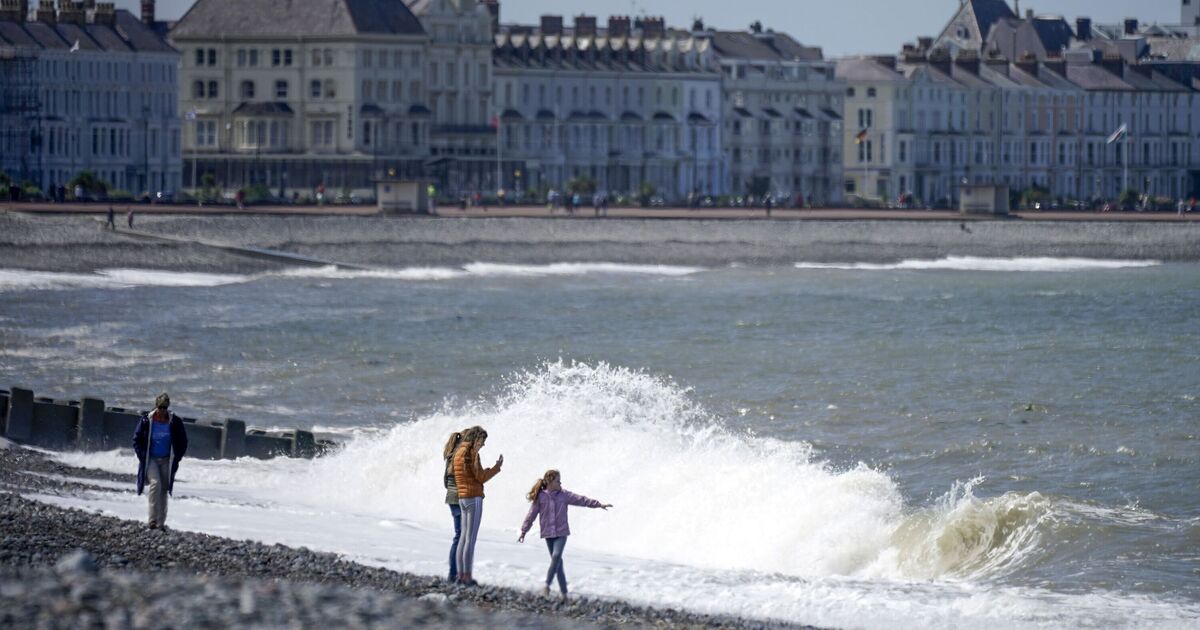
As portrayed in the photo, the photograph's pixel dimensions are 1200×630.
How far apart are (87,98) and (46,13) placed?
3864 millimetres

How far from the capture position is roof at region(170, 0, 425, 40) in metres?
111

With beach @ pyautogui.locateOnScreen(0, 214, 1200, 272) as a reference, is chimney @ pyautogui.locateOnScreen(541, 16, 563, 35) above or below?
above

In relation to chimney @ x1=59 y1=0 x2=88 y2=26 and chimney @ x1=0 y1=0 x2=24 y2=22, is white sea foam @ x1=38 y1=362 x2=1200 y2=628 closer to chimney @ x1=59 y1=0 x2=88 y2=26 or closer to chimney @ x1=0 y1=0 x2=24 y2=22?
chimney @ x1=0 y1=0 x2=24 y2=22

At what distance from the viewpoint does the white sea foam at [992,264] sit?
266 feet

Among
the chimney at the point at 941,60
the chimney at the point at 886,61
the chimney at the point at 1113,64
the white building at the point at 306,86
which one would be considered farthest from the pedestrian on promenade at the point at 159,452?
the chimney at the point at 1113,64

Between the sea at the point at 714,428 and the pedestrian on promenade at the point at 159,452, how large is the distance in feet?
3.77

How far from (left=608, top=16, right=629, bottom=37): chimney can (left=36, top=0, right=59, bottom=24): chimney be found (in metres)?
33.3

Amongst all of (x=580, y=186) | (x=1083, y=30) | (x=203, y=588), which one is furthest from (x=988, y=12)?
(x=203, y=588)

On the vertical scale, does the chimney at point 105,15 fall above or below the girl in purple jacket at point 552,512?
above

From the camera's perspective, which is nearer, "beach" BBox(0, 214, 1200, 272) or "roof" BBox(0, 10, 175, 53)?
"beach" BBox(0, 214, 1200, 272)

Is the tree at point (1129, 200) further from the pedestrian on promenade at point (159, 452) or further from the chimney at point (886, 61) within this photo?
the pedestrian on promenade at point (159, 452)

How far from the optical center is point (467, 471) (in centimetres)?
1856

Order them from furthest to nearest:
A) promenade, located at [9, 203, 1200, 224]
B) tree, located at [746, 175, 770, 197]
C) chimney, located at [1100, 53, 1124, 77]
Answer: chimney, located at [1100, 53, 1124, 77] → tree, located at [746, 175, 770, 197] → promenade, located at [9, 203, 1200, 224]

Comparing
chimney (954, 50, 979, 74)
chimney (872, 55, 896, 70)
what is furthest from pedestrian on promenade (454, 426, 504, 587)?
chimney (954, 50, 979, 74)
